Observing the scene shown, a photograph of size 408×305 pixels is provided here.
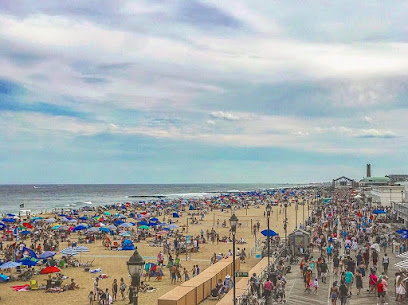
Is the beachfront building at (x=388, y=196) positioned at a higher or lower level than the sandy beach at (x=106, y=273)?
higher

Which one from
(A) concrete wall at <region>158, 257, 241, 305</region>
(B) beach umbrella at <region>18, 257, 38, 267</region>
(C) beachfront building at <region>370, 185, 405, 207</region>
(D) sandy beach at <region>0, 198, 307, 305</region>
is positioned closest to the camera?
(A) concrete wall at <region>158, 257, 241, 305</region>

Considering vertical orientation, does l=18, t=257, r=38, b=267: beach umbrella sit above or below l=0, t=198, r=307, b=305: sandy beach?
above

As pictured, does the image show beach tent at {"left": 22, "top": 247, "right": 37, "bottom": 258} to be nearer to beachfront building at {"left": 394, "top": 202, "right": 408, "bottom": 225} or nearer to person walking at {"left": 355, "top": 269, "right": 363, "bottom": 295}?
person walking at {"left": 355, "top": 269, "right": 363, "bottom": 295}

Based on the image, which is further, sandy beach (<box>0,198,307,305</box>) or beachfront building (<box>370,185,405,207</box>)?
beachfront building (<box>370,185,405,207</box>)

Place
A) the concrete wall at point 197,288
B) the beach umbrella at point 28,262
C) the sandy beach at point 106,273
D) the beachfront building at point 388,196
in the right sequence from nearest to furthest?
the concrete wall at point 197,288 < the sandy beach at point 106,273 < the beach umbrella at point 28,262 < the beachfront building at point 388,196

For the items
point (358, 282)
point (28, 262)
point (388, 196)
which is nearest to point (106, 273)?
point (28, 262)

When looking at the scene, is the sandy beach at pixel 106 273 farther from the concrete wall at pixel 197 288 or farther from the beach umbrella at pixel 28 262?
the beach umbrella at pixel 28 262

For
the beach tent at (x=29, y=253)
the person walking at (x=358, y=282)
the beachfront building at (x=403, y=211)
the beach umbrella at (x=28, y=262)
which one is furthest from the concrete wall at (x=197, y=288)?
the beachfront building at (x=403, y=211)

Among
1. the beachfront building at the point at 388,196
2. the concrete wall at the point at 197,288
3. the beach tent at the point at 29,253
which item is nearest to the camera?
the concrete wall at the point at 197,288

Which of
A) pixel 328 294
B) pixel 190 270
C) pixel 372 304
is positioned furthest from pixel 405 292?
pixel 190 270

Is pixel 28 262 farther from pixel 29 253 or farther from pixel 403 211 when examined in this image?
pixel 403 211

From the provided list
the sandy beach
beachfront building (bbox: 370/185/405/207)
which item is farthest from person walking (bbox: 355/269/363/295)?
beachfront building (bbox: 370/185/405/207)

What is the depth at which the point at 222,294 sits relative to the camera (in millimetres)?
20125

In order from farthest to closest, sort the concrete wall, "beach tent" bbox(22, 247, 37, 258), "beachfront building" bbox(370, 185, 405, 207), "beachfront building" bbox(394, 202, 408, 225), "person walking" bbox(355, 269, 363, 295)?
"beachfront building" bbox(370, 185, 405, 207)
"beachfront building" bbox(394, 202, 408, 225)
"beach tent" bbox(22, 247, 37, 258)
"person walking" bbox(355, 269, 363, 295)
the concrete wall
